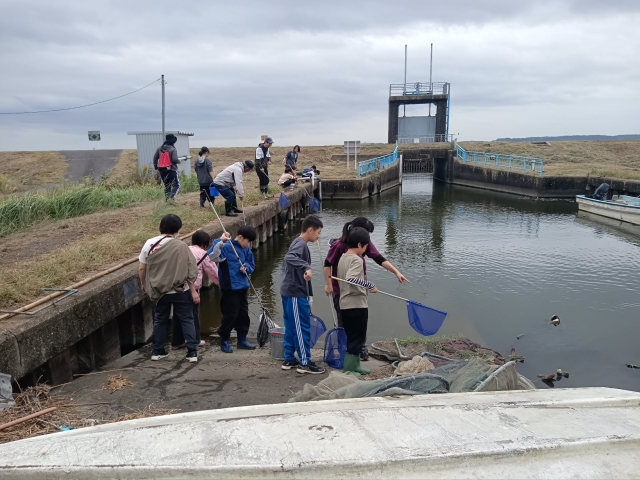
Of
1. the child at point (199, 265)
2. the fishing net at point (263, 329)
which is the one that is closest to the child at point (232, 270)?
the child at point (199, 265)

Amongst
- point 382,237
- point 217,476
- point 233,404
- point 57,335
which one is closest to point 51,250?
point 57,335

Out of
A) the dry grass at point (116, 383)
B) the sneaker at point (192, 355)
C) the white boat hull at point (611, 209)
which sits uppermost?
the white boat hull at point (611, 209)

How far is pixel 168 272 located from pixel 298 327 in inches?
56.4

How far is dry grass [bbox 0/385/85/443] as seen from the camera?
131 inches

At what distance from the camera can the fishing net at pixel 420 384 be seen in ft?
11.5

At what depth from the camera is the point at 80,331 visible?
4.98 m

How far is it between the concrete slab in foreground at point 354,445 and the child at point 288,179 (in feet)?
53.6

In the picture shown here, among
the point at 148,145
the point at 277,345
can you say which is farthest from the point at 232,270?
the point at 148,145

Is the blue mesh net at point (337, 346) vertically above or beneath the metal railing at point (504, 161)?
beneath

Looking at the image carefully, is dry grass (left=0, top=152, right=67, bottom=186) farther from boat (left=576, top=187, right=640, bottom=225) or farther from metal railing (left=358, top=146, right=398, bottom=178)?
boat (left=576, top=187, right=640, bottom=225)

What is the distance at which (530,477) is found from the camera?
91.5 inches

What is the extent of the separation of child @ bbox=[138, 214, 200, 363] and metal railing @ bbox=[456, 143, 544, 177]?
24722 millimetres

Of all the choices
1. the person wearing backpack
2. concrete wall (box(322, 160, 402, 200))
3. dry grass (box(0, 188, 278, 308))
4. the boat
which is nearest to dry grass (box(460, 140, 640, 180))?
the boat

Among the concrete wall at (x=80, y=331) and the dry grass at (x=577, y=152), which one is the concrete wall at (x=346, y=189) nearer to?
the dry grass at (x=577, y=152)
